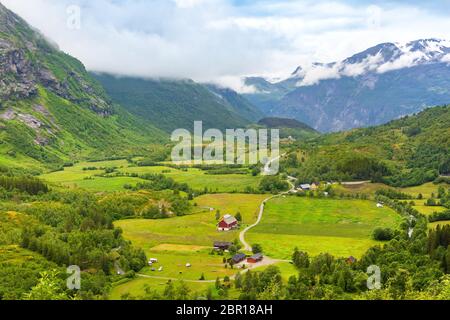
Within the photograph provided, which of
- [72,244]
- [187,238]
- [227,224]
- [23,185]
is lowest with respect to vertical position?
[187,238]

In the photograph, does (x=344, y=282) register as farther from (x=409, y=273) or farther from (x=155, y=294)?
(x=155, y=294)

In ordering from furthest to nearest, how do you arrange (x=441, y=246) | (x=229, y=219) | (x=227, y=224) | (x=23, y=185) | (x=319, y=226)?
(x=23, y=185), (x=319, y=226), (x=229, y=219), (x=227, y=224), (x=441, y=246)

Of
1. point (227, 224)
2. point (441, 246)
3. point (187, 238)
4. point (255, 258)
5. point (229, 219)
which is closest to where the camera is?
point (441, 246)

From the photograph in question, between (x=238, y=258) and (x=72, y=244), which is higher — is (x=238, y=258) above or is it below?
below

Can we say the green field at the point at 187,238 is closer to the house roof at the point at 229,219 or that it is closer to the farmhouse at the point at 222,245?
the farmhouse at the point at 222,245

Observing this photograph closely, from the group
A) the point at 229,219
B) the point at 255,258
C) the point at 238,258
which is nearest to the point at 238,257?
the point at 238,258

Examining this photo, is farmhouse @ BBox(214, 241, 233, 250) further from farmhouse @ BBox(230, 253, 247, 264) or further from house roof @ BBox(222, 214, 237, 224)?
house roof @ BBox(222, 214, 237, 224)

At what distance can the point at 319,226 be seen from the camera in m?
158

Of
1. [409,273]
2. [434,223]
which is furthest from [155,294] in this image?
Answer: [434,223]

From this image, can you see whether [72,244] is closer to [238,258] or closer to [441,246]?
[238,258]

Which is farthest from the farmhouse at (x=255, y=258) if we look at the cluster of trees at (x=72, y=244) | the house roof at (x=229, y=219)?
the house roof at (x=229, y=219)

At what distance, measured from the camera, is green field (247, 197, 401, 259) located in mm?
129750

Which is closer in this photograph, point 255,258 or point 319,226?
point 255,258
